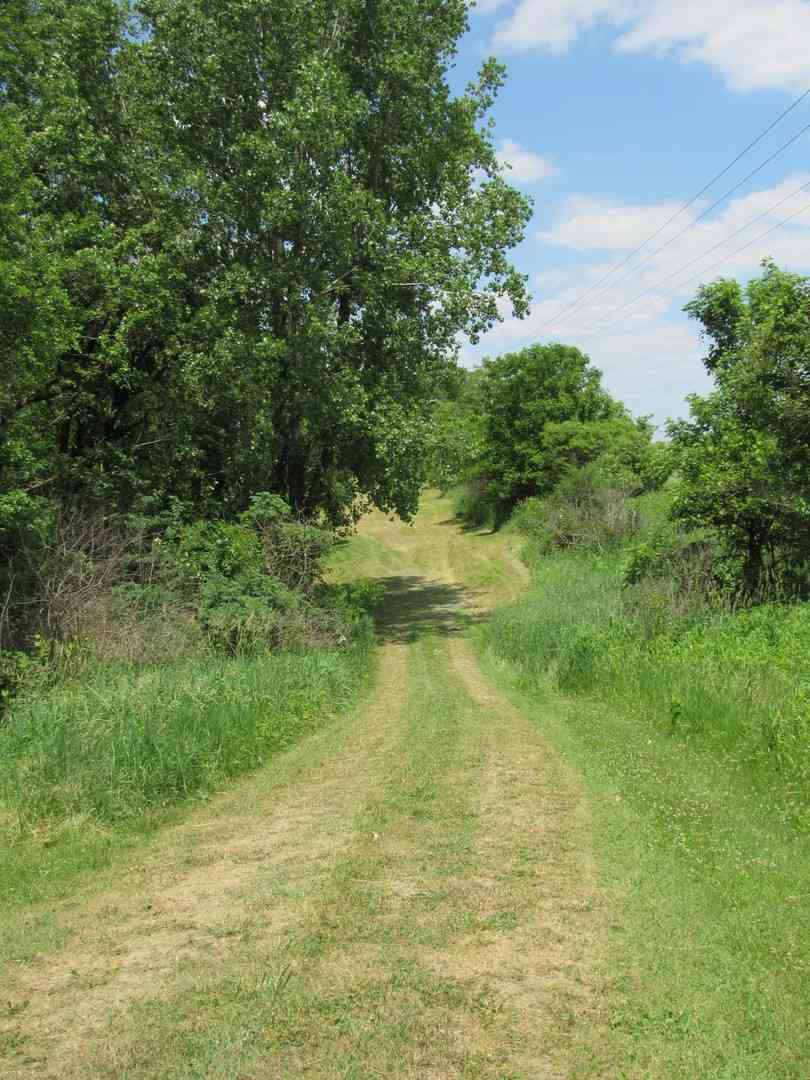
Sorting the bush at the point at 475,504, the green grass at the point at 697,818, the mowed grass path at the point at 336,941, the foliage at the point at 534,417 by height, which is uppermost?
the foliage at the point at 534,417

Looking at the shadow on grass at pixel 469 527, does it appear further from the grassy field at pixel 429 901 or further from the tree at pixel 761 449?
the grassy field at pixel 429 901

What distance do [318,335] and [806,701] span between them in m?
14.2

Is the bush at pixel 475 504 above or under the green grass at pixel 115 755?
above

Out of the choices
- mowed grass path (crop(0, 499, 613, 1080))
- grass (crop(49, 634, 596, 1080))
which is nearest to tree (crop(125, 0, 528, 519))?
mowed grass path (crop(0, 499, 613, 1080))

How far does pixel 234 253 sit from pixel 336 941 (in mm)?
19435

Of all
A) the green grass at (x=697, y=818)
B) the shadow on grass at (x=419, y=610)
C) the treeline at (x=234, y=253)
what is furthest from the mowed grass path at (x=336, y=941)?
the shadow on grass at (x=419, y=610)

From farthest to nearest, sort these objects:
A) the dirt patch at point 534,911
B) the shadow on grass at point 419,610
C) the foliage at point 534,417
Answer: the foliage at point 534,417, the shadow on grass at point 419,610, the dirt patch at point 534,911

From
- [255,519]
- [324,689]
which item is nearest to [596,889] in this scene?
[324,689]

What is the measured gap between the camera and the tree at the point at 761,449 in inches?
650

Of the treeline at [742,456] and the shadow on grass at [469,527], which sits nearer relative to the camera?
the treeline at [742,456]

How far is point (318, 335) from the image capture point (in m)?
20.3

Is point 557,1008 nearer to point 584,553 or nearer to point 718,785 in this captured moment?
point 718,785

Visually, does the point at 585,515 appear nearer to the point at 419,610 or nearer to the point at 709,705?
the point at 419,610

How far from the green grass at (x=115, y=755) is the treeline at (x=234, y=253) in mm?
4724
